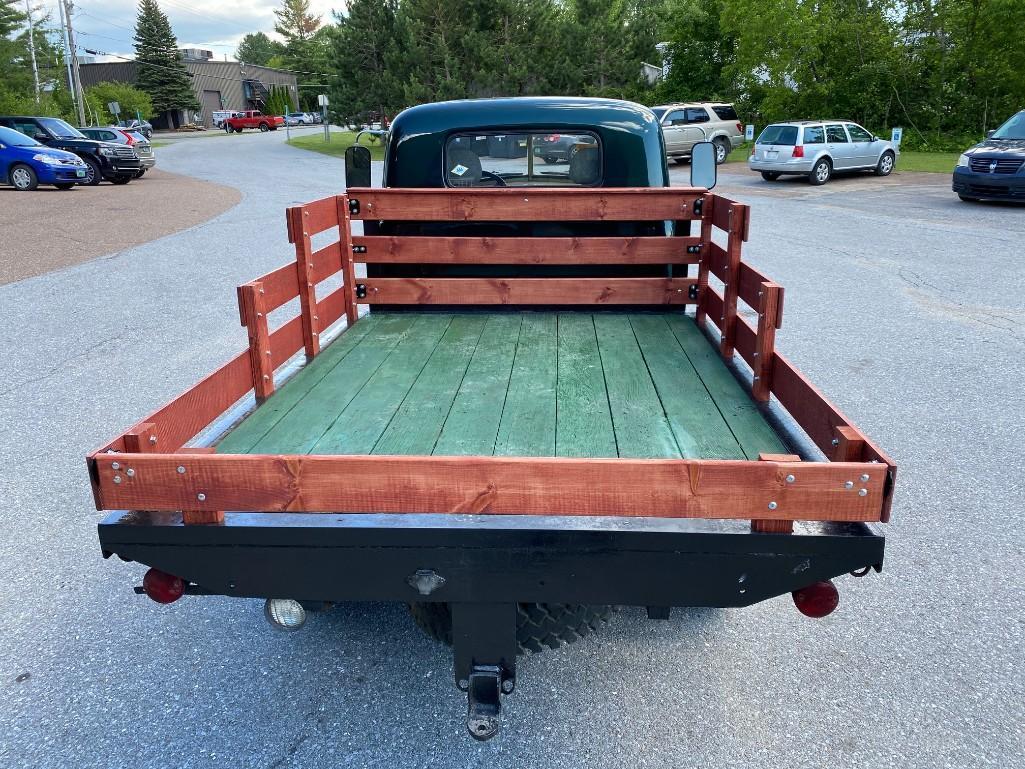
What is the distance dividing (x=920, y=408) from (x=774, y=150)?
18.1 meters

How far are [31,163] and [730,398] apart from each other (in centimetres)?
2372

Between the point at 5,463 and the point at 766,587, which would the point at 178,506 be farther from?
the point at 5,463

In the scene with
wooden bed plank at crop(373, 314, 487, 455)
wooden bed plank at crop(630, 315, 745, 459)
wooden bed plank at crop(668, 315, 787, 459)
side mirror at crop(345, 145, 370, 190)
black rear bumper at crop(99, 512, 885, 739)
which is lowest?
black rear bumper at crop(99, 512, 885, 739)

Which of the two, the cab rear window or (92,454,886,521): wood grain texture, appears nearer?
(92,454,886,521): wood grain texture

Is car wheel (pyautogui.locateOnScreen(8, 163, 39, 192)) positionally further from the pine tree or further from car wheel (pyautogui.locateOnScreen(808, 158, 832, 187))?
the pine tree

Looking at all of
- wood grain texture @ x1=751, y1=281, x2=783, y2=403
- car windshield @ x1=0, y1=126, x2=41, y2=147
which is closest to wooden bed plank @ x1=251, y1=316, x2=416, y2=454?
wood grain texture @ x1=751, y1=281, x2=783, y2=403

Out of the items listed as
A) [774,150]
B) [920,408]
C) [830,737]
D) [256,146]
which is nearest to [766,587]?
[830,737]

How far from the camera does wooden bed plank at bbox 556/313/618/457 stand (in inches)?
107

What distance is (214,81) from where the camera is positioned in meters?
94.3

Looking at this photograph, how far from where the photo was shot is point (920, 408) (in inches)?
223

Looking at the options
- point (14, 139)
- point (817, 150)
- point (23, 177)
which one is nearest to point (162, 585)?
point (817, 150)

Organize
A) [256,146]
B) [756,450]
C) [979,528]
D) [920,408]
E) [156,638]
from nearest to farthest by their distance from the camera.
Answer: [756,450], [156,638], [979,528], [920,408], [256,146]

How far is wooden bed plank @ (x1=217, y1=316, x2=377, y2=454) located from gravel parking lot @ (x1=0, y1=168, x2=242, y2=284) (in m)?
8.72

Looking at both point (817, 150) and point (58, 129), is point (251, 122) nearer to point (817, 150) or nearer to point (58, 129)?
point (58, 129)
